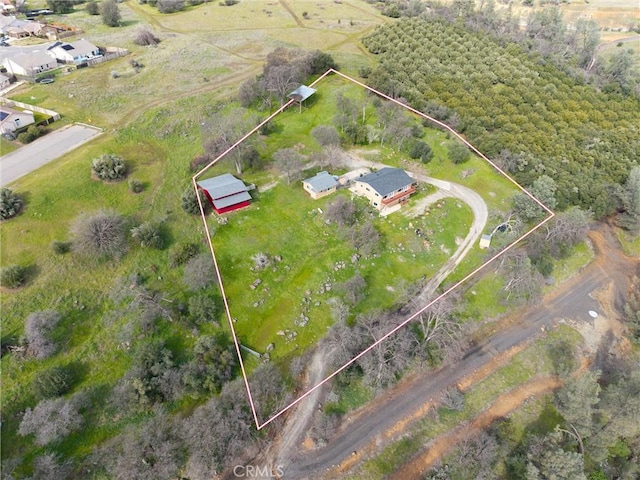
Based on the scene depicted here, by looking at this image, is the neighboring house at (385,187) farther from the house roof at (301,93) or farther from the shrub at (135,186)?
the shrub at (135,186)

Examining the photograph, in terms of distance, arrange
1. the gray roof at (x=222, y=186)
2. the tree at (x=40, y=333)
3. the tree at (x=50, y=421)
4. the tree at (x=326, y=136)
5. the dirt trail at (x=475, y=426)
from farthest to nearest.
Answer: the tree at (x=326, y=136) < the gray roof at (x=222, y=186) < the tree at (x=40, y=333) < the dirt trail at (x=475, y=426) < the tree at (x=50, y=421)

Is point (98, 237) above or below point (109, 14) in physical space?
below

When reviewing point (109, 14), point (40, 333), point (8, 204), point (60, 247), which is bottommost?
point (40, 333)

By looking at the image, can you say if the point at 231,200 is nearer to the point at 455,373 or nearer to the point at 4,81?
the point at 455,373

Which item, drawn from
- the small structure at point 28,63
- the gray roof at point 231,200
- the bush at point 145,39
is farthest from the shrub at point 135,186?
the bush at point 145,39

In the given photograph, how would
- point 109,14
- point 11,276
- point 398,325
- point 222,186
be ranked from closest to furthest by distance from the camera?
point 11,276 < point 398,325 < point 222,186 < point 109,14

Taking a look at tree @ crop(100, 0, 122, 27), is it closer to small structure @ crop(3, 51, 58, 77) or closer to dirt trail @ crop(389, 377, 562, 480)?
small structure @ crop(3, 51, 58, 77)

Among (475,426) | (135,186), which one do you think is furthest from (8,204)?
(475,426)
